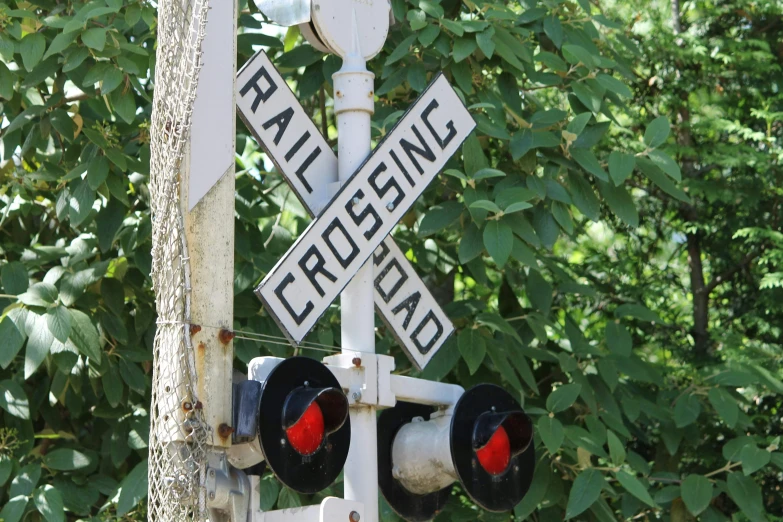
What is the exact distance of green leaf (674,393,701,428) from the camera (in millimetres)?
5041

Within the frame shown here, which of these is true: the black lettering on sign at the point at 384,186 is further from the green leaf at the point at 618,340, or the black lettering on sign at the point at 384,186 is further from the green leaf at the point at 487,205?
the green leaf at the point at 618,340

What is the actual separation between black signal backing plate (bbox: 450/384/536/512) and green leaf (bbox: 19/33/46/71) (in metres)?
2.35

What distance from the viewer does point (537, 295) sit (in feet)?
17.2

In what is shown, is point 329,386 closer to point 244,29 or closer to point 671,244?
point 244,29

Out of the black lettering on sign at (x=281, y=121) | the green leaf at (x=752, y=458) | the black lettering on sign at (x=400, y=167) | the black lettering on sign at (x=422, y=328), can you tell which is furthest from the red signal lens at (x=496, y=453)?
the green leaf at (x=752, y=458)

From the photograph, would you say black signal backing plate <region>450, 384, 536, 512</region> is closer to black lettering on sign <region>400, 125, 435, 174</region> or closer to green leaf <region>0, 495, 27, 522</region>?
black lettering on sign <region>400, 125, 435, 174</region>

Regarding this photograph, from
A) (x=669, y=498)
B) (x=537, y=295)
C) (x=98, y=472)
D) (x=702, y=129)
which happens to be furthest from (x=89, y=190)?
(x=702, y=129)

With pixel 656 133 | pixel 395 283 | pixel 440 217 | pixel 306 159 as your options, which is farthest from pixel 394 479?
pixel 656 133

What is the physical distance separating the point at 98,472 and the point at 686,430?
2677 mm

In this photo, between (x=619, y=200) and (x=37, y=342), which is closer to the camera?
(x=37, y=342)

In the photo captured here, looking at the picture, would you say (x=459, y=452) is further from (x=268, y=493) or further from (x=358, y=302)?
(x=268, y=493)

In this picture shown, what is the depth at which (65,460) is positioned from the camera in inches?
188

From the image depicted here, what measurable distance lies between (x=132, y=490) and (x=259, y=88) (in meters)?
1.90

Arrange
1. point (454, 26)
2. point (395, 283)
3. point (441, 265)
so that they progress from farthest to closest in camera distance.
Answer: point (441, 265)
point (454, 26)
point (395, 283)
